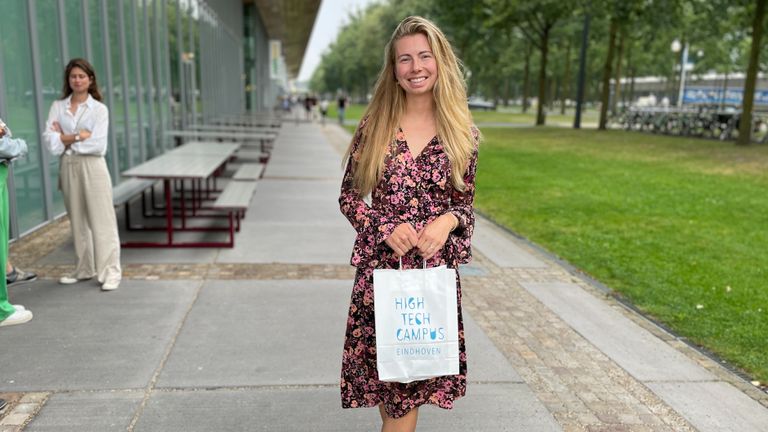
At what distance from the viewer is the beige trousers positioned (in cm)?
514

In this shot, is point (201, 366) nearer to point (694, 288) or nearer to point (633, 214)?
point (694, 288)

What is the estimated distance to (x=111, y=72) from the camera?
979 cm

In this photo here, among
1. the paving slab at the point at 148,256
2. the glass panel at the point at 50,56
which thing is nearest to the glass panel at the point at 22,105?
the glass panel at the point at 50,56

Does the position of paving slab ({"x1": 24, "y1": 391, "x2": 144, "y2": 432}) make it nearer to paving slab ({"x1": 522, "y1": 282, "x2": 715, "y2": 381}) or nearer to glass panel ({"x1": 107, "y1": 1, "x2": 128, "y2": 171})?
paving slab ({"x1": 522, "y1": 282, "x2": 715, "y2": 381})

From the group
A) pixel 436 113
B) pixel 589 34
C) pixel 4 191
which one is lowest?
pixel 4 191

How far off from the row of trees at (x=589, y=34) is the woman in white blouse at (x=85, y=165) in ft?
10.6

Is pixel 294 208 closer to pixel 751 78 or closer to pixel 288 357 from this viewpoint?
pixel 288 357

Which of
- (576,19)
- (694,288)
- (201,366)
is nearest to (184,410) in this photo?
(201,366)

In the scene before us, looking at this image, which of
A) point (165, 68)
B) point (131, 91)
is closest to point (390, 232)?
point (131, 91)

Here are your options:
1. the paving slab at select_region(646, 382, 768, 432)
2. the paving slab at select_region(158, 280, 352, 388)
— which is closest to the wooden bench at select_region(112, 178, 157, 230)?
the paving slab at select_region(158, 280, 352, 388)

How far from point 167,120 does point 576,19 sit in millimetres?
28304

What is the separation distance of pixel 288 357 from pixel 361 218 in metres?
1.92

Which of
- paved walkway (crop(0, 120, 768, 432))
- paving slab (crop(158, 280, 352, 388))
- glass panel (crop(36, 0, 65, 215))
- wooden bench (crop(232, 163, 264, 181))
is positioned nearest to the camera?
paved walkway (crop(0, 120, 768, 432))

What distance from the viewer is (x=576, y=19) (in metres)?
35.8
